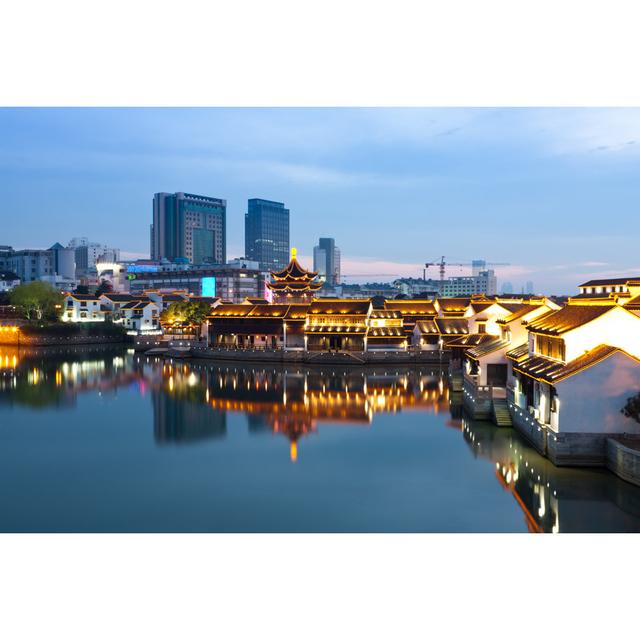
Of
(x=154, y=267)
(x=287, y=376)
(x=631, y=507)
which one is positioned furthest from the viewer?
(x=154, y=267)

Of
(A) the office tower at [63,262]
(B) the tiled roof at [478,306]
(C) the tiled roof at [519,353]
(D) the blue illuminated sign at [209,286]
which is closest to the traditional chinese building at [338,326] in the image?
(B) the tiled roof at [478,306]

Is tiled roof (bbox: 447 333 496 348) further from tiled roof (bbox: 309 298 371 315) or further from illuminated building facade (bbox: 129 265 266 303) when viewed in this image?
illuminated building facade (bbox: 129 265 266 303)

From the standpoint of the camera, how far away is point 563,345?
2325 centimetres

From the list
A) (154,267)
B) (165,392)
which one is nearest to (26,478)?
(165,392)

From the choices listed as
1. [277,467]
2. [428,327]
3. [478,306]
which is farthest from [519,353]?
[428,327]

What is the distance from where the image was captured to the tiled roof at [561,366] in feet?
68.5

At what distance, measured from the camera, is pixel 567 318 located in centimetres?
2502

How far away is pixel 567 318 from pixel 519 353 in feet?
16.2

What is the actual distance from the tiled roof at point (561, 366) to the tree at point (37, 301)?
7049 cm

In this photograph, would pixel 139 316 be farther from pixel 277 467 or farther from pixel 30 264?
pixel 277 467

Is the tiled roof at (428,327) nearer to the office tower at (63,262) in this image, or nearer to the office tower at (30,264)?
the office tower at (30,264)

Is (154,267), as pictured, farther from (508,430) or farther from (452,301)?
(508,430)

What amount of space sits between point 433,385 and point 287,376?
40.8 ft

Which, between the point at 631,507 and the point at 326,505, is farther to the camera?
the point at 326,505
